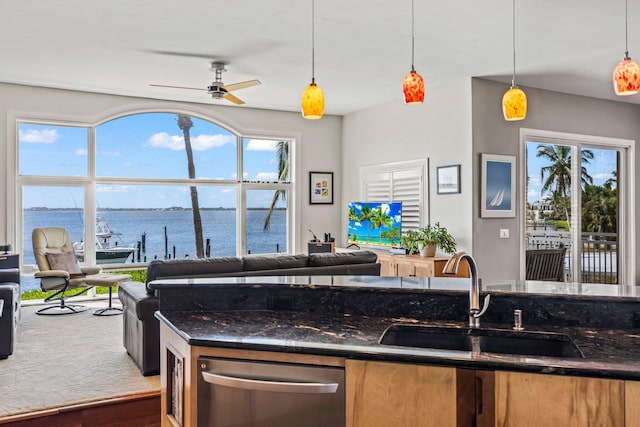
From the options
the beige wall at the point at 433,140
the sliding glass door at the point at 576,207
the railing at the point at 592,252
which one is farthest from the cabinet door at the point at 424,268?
the railing at the point at 592,252

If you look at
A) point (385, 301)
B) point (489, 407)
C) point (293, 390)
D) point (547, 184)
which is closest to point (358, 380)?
point (293, 390)

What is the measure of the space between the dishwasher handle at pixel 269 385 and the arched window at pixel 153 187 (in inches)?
224

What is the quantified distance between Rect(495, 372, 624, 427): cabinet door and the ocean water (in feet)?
21.3

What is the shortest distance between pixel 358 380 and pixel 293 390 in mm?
227

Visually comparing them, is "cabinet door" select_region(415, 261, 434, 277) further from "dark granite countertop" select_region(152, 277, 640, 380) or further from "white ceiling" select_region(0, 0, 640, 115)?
"dark granite countertop" select_region(152, 277, 640, 380)

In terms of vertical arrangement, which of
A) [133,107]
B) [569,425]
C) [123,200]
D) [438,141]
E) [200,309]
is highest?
[133,107]

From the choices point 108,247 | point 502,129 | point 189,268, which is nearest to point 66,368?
point 189,268

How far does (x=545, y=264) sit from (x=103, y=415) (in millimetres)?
5470

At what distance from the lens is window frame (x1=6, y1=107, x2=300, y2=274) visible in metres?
6.35

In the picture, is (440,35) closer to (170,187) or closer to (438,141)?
→ (438,141)

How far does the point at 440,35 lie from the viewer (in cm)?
457

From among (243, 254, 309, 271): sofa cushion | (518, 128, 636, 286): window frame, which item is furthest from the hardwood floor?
(518, 128, 636, 286): window frame

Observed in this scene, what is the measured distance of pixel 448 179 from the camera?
627cm

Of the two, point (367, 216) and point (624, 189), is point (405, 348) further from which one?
point (624, 189)
